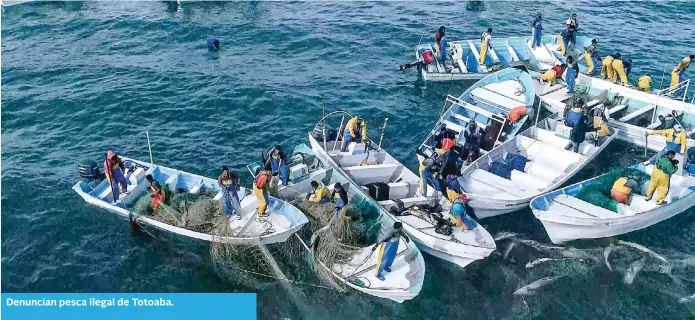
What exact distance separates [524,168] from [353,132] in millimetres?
7633

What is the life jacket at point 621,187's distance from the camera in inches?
900

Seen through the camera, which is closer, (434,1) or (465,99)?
(465,99)

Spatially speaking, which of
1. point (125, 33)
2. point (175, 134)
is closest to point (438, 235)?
point (175, 134)

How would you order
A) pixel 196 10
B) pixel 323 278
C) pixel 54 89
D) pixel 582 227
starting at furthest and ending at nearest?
pixel 196 10 → pixel 54 89 → pixel 582 227 → pixel 323 278

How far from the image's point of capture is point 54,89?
33438mm

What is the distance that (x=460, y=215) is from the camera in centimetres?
2095

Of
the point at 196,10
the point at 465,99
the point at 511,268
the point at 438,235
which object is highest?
the point at 196,10

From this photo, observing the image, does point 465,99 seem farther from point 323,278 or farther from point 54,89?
point 54,89

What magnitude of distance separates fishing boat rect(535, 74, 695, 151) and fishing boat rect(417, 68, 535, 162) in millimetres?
1248

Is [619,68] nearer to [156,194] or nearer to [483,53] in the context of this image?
[483,53]

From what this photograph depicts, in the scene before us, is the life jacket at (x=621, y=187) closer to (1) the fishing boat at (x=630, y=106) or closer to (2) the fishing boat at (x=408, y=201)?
(1) the fishing boat at (x=630, y=106)

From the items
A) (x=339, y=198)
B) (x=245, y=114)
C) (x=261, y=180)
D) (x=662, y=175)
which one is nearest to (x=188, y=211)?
(x=261, y=180)

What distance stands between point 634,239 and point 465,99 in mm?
11099

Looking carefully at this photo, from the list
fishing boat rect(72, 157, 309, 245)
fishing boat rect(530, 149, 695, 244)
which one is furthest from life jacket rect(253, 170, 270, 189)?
fishing boat rect(530, 149, 695, 244)
